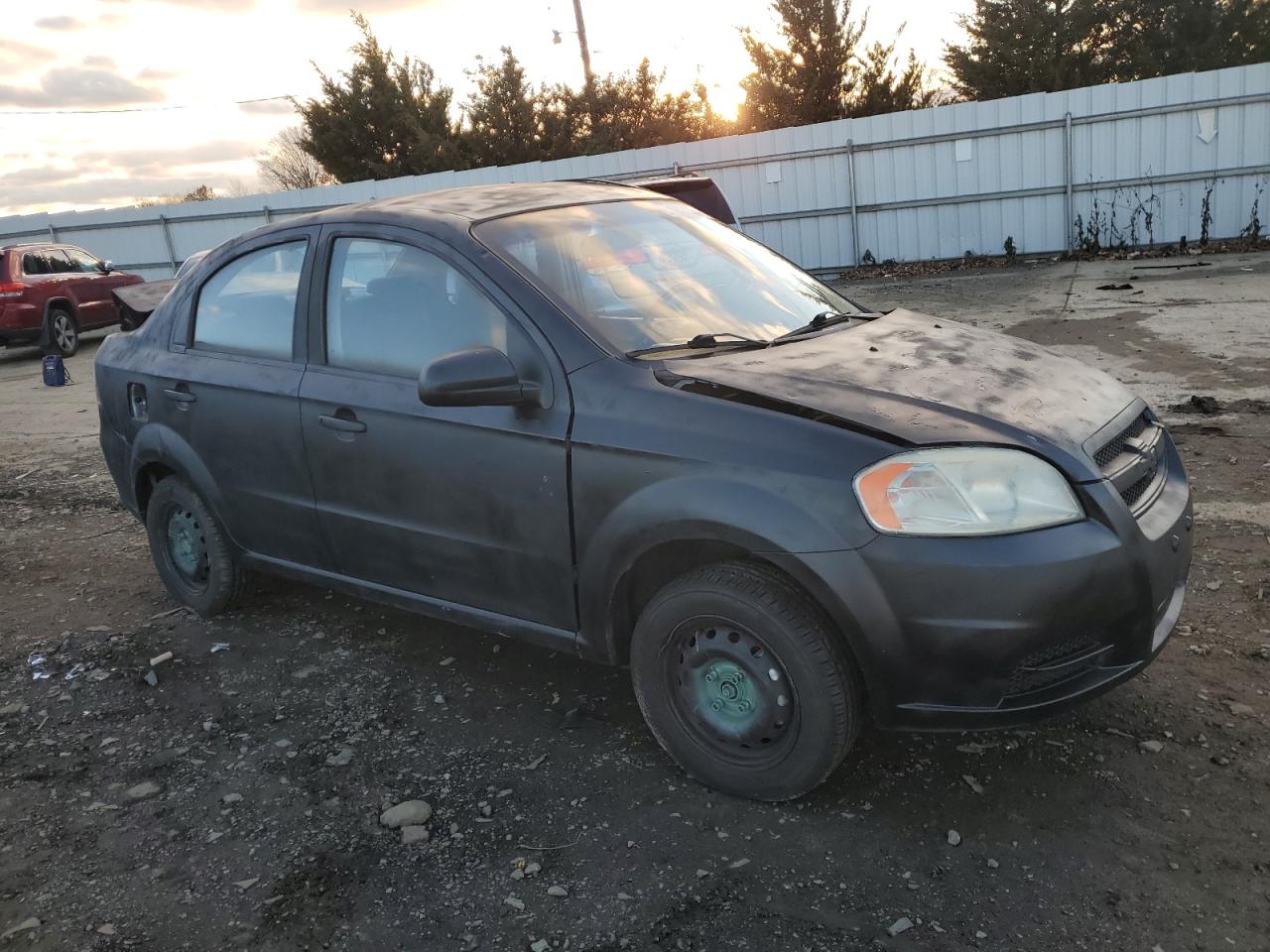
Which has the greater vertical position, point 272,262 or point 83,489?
point 272,262

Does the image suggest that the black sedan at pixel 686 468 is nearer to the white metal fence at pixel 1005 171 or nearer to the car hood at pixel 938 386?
the car hood at pixel 938 386

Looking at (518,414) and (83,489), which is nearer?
(518,414)

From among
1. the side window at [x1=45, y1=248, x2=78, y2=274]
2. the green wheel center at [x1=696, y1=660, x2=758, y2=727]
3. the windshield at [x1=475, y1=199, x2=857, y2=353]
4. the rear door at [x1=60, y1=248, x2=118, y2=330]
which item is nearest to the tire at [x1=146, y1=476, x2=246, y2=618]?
the windshield at [x1=475, y1=199, x2=857, y2=353]

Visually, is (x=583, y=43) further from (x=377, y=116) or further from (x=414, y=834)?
(x=414, y=834)

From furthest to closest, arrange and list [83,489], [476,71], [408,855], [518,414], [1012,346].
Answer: [476,71] → [83,489] → [1012,346] → [518,414] → [408,855]

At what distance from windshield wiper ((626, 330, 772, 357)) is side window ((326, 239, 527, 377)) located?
40 cm

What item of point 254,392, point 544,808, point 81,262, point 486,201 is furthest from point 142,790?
point 81,262

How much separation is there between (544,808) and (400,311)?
1.71 m

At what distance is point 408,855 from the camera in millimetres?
2850

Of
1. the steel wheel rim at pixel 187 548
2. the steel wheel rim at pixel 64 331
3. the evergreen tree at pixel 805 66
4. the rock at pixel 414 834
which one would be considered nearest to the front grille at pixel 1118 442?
the rock at pixel 414 834

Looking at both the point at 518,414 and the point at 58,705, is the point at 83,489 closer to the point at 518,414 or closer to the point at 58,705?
the point at 58,705

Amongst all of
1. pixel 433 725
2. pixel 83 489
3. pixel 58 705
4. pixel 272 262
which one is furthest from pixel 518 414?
pixel 83 489

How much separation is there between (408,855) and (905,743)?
1.51m

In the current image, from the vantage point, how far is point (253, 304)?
411 cm
